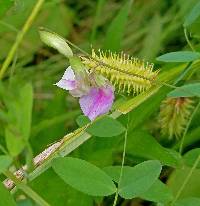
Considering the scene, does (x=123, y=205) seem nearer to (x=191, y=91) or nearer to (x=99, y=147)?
(x=99, y=147)

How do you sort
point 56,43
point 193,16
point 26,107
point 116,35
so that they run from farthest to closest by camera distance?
point 116,35 < point 193,16 < point 56,43 < point 26,107

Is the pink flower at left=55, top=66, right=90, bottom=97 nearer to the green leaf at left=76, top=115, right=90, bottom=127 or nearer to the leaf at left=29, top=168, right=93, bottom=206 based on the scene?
the green leaf at left=76, top=115, right=90, bottom=127

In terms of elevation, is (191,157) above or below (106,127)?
below

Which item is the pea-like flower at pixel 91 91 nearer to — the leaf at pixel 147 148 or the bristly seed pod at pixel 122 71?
the bristly seed pod at pixel 122 71

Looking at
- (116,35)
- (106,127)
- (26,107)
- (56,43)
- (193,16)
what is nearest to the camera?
(26,107)


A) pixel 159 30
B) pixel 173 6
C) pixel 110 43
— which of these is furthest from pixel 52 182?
pixel 173 6

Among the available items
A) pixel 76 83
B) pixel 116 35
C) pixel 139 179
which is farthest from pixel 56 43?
pixel 116 35

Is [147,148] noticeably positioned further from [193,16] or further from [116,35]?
[116,35]
